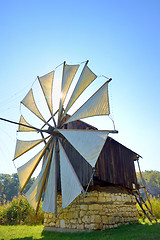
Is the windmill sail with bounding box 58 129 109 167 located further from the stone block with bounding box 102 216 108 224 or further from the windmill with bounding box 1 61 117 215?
the stone block with bounding box 102 216 108 224

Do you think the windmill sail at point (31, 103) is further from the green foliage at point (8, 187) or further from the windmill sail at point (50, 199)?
the green foliage at point (8, 187)

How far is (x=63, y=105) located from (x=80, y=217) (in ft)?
20.0

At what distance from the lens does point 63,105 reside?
10.6 metres

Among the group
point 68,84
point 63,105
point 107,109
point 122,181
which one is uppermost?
point 68,84

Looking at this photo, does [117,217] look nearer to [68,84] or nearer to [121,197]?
[121,197]

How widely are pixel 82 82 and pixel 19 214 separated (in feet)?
37.5

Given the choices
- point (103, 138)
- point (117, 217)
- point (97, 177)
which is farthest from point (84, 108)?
point (117, 217)

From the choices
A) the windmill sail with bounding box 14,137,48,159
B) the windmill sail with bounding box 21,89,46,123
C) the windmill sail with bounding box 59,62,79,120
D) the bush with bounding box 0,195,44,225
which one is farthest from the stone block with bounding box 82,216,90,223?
the windmill sail with bounding box 21,89,46,123

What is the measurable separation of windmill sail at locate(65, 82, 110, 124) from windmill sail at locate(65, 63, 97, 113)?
0.92m

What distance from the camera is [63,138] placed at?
10.5 meters

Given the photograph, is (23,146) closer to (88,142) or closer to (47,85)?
(47,85)

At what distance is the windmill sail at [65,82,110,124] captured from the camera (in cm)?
910

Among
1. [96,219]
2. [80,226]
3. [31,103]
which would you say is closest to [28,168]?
[31,103]

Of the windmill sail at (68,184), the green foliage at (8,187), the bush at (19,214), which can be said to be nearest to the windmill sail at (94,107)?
the windmill sail at (68,184)
